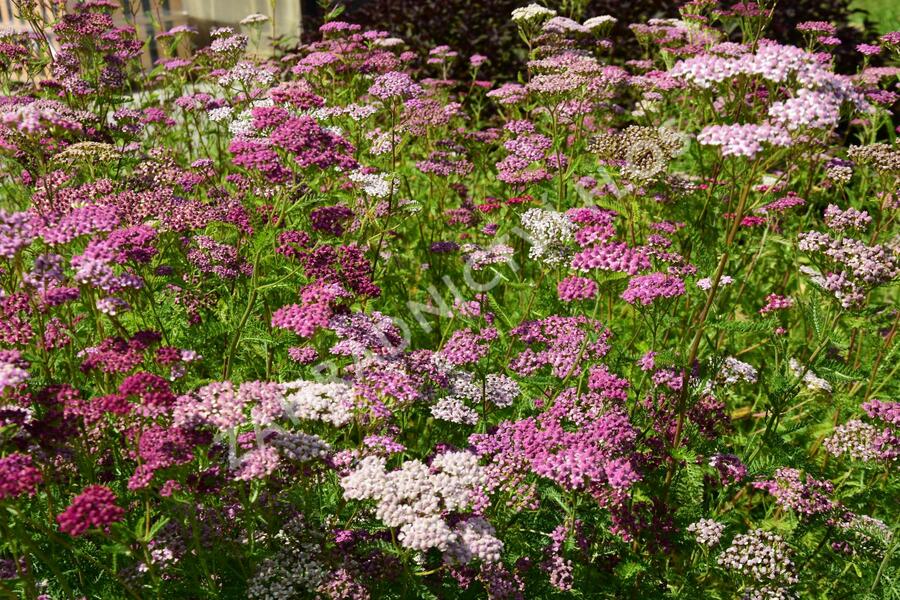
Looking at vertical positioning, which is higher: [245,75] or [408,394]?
[245,75]

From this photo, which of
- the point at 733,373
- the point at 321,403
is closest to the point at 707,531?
the point at 733,373

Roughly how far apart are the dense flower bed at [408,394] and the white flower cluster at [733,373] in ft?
0.05

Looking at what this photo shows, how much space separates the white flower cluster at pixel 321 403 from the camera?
2.94 m

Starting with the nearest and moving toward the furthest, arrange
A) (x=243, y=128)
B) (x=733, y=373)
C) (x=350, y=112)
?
(x=733, y=373) → (x=243, y=128) → (x=350, y=112)

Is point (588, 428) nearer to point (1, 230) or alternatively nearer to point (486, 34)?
point (1, 230)

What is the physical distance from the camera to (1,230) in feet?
9.27

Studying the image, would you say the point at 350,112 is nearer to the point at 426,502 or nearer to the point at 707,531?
the point at 426,502

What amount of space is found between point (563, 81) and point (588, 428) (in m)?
2.87

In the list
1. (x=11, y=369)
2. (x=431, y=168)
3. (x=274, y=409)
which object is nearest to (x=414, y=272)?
(x=431, y=168)

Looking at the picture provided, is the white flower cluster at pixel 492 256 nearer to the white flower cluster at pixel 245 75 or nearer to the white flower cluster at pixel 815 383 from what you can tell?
the white flower cluster at pixel 815 383

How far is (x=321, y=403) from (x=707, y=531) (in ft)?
5.99

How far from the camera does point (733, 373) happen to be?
165 inches

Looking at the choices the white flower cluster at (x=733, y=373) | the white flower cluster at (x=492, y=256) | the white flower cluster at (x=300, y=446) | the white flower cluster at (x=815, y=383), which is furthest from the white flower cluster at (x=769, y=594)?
the white flower cluster at (x=492, y=256)

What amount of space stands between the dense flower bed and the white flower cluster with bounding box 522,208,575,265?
0.08 ft
